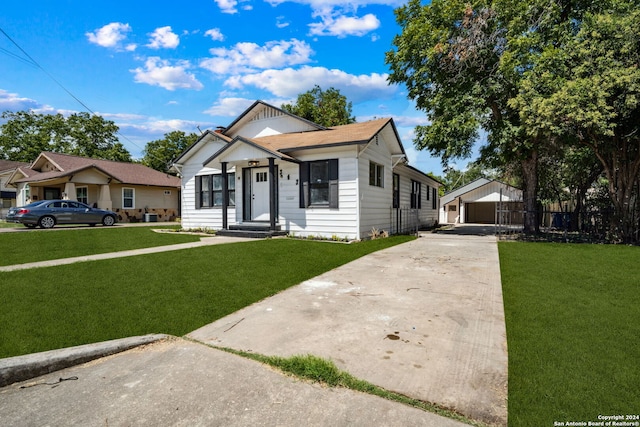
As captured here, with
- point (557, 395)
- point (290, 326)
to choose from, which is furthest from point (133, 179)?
point (557, 395)

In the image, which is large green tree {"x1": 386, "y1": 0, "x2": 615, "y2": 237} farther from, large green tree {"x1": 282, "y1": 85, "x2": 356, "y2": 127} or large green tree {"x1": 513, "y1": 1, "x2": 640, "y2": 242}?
large green tree {"x1": 282, "y1": 85, "x2": 356, "y2": 127}

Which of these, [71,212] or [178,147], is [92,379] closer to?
[71,212]

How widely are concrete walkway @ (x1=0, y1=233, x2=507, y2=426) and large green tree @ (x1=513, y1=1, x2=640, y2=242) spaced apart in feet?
27.0

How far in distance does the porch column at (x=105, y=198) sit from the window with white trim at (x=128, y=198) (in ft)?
3.92

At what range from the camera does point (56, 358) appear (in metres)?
2.77

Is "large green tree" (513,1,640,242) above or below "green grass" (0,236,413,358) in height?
above

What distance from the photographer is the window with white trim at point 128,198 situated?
23375mm

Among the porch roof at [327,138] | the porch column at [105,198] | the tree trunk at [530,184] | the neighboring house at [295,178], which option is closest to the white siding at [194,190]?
the neighboring house at [295,178]

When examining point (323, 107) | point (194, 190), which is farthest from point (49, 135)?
point (194, 190)

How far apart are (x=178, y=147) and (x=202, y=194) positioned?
2986cm

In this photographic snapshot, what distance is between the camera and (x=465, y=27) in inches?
531

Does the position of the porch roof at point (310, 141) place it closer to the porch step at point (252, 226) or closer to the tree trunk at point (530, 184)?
the porch step at point (252, 226)

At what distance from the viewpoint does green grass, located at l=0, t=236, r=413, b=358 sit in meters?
→ 3.39

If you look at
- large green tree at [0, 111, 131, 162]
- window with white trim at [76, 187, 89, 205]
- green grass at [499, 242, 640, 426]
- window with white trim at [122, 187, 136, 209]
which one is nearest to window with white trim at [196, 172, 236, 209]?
green grass at [499, 242, 640, 426]
